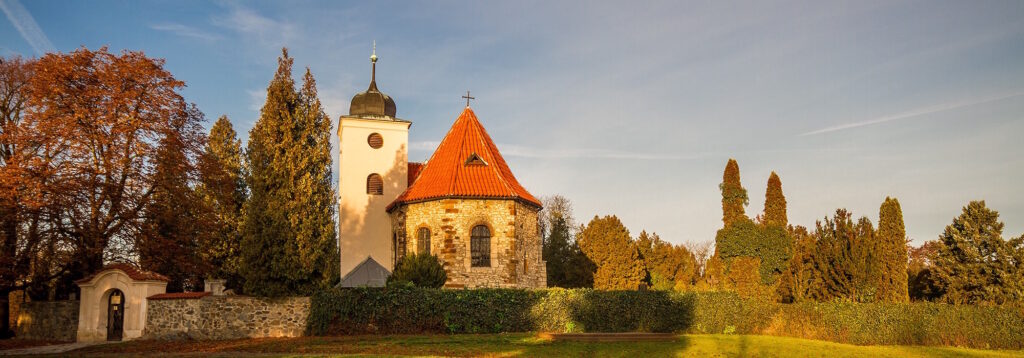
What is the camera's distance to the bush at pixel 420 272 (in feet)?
71.1

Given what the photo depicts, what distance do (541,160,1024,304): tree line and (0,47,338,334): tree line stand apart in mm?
14777

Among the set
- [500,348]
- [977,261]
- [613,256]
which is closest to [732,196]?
[613,256]

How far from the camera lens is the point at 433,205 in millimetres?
25594

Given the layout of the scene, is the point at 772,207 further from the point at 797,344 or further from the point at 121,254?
the point at 121,254

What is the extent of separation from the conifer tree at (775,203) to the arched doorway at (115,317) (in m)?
28.1

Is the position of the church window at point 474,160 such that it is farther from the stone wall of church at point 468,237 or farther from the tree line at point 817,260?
the tree line at point 817,260

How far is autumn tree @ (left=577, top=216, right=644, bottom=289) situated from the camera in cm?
3034

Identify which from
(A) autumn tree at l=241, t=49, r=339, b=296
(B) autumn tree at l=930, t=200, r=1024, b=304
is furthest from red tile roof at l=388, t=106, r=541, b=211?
(B) autumn tree at l=930, t=200, r=1024, b=304

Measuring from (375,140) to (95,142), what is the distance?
11087 millimetres

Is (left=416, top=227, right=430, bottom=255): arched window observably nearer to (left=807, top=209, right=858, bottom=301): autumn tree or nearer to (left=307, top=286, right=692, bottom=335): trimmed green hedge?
(left=307, top=286, right=692, bottom=335): trimmed green hedge

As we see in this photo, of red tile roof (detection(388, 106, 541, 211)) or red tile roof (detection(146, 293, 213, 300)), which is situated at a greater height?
red tile roof (detection(388, 106, 541, 211))

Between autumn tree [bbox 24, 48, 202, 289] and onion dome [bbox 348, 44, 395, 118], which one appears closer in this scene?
autumn tree [bbox 24, 48, 202, 289]

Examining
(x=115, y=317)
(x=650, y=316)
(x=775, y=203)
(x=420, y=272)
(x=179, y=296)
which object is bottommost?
(x=650, y=316)

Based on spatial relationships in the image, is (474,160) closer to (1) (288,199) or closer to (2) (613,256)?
(2) (613,256)
